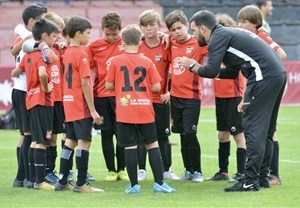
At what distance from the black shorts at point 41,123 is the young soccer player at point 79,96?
0.38m

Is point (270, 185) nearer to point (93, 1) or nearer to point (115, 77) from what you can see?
point (115, 77)

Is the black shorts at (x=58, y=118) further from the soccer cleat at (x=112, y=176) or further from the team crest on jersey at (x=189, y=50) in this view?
the team crest on jersey at (x=189, y=50)

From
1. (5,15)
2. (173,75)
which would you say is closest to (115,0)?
(5,15)

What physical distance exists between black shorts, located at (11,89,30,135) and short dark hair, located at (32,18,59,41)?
0.94 m

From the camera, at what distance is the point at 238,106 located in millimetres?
11500

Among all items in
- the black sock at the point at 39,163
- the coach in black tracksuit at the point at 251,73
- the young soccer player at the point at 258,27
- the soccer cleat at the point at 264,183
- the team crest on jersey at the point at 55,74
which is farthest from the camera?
the team crest on jersey at the point at 55,74

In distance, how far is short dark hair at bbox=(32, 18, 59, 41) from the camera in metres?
11.0

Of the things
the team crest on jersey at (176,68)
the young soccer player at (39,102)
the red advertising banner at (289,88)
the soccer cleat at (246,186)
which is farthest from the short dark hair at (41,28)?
the red advertising banner at (289,88)

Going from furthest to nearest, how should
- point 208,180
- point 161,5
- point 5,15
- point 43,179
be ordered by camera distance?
1. point 161,5
2. point 5,15
3. point 208,180
4. point 43,179

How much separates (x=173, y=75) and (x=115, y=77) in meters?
1.70

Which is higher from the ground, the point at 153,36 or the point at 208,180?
the point at 153,36

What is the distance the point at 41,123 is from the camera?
11117 millimetres

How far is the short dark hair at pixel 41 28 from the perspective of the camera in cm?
1102

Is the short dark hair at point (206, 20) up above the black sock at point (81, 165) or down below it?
above
